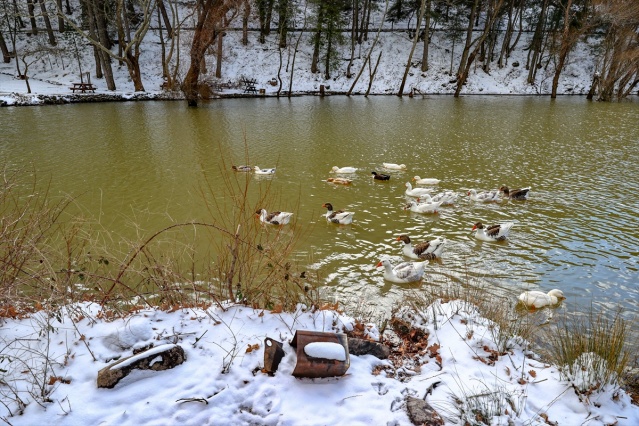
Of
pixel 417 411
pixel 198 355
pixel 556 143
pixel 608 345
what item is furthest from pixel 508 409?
pixel 556 143

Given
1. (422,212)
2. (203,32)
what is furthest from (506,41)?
(422,212)

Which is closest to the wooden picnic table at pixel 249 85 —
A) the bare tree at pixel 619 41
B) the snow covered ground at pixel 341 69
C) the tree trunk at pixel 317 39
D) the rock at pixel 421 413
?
the snow covered ground at pixel 341 69

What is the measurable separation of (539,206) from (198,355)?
31.2 ft

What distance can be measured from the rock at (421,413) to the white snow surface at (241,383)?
0.06 m

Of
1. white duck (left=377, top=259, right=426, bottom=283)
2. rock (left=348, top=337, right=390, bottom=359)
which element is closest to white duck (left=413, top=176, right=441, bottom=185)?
white duck (left=377, top=259, right=426, bottom=283)

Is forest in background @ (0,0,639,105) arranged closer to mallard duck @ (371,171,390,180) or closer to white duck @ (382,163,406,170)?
white duck @ (382,163,406,170)

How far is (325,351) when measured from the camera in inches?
124

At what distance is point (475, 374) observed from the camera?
3.42 meters

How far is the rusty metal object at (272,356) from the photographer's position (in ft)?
10.6

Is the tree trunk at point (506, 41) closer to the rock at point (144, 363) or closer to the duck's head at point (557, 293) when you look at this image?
the duck's head at point (557, 293)

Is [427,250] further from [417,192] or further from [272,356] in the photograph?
[272,356]

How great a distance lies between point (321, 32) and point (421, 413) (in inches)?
1688

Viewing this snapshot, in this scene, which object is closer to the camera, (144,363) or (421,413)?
(421,413)

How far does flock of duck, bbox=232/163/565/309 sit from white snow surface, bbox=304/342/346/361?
1.58 metres
